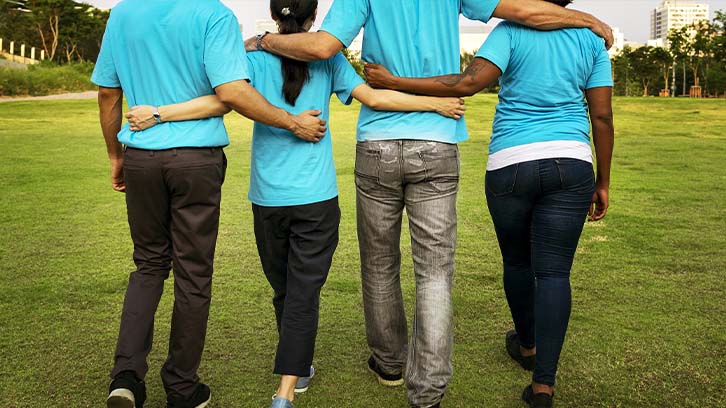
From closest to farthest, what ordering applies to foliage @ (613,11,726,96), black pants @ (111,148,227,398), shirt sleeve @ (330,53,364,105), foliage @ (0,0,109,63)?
black pants @ (111,148,227,398)
shirt sleeve @ (330,53,364,105)
foliage @ (613,11,726,96)
foliage @ (0,0,109,63)

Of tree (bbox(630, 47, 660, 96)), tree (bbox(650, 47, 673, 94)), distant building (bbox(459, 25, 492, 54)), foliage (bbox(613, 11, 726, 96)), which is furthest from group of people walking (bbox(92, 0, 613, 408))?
distant building (bbox(459, 25, 492, 54))

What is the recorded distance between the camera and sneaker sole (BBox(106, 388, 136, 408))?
128 inches

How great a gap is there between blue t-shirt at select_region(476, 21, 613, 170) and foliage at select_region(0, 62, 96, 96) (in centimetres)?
3639

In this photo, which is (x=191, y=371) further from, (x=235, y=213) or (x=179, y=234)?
(x=235, y=213)

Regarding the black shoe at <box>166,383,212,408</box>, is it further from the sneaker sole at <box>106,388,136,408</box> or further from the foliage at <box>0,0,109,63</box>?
the foliage at <box>0,0,109,63</box>

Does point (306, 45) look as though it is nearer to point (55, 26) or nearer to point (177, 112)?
point (177, 112)

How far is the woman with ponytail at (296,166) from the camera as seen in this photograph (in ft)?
11.2

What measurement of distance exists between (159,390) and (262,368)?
0.50 m

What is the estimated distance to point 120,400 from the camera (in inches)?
128

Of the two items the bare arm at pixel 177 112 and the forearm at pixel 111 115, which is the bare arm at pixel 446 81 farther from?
the forearm at pixel 111 115

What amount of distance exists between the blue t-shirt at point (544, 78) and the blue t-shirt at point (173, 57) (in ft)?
3.44

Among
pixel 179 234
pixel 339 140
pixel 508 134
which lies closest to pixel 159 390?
pixel 179 234

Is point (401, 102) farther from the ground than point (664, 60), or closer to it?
farther from the ground

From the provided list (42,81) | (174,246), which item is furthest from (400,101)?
(42,81)
